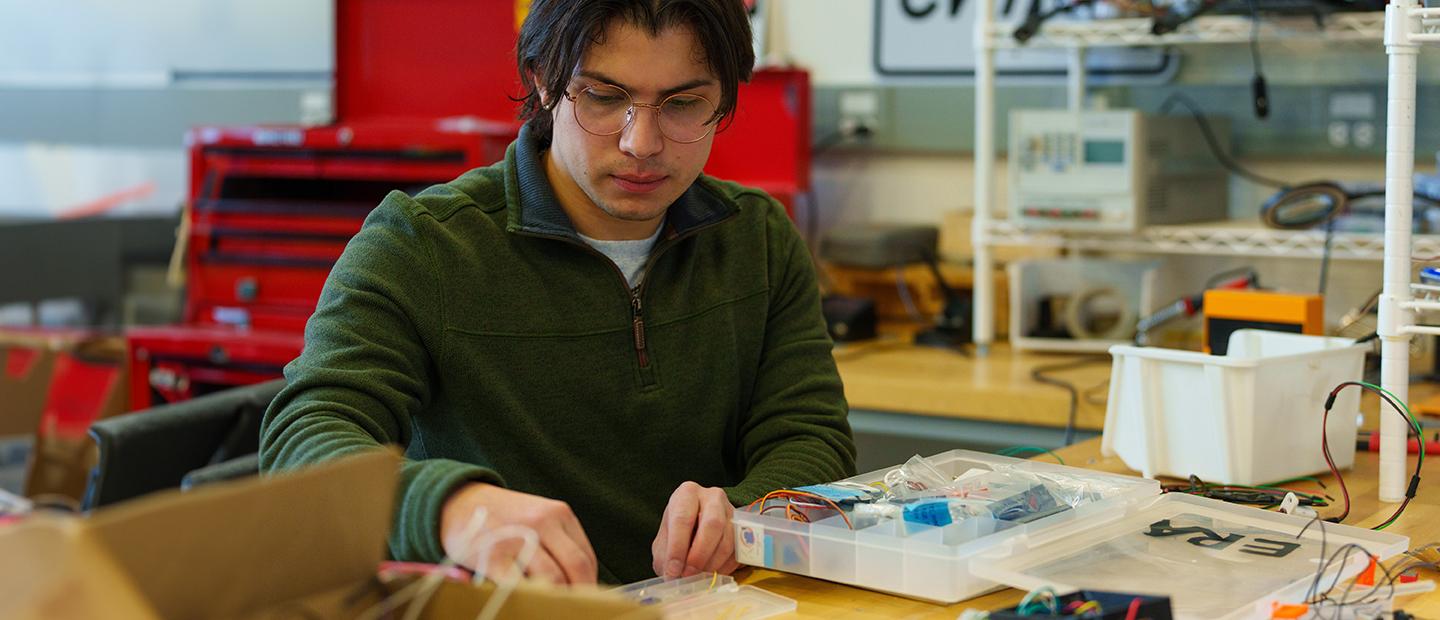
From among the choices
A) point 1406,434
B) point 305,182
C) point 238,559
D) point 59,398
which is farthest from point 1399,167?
point 59,398

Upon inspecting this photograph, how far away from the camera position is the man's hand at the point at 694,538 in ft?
3.71

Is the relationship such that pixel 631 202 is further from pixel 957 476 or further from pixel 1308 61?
pixel 1308 61

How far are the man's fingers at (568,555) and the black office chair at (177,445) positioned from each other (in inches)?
34.6

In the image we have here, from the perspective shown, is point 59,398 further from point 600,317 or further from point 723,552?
point 723,552

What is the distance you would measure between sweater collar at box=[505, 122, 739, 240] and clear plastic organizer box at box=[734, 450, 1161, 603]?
36 cm

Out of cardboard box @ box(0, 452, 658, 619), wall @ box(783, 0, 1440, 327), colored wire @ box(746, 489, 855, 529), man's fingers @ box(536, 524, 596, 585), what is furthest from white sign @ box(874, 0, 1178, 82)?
cardboard box @ box(0, 452, 658, 619)

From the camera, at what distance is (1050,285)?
99.3 inches

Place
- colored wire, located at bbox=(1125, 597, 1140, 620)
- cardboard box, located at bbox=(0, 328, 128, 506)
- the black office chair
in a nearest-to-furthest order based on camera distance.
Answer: colored wire, located at bbox=(1125, 597, 1140, 620) < the black office chair < cardboard box, located at bbox=(0, 328, 128, 506)

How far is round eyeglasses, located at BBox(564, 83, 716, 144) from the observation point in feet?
4.34

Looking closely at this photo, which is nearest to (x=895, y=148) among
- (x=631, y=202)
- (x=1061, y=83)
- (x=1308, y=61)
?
(x=1061, y=83)

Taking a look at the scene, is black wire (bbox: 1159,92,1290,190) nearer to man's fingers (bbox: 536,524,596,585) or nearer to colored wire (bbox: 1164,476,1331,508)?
colored wire (bbox: 1164,476,1331,508)

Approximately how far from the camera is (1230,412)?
145cm

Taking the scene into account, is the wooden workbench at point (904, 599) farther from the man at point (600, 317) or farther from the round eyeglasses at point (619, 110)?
the round eyeglasses at point (619, 110)

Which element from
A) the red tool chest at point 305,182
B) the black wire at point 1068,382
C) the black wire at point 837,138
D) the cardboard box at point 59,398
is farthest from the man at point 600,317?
the cardboard box at point 59,398
